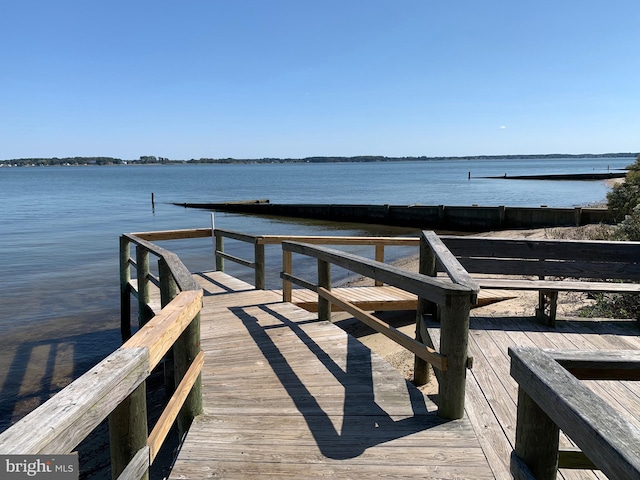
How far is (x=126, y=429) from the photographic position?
2.05 m

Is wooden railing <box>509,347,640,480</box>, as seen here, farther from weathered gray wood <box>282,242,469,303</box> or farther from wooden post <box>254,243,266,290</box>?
wooden post <box>254,243,266,290</box>

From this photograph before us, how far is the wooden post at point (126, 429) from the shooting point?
2.03m

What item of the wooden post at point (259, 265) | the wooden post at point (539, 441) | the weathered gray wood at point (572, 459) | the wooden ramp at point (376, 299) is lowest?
the wooden ramp at point (376, 299)

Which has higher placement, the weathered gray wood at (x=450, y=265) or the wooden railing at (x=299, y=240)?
the weathered gray wood at (x=450, y=265)

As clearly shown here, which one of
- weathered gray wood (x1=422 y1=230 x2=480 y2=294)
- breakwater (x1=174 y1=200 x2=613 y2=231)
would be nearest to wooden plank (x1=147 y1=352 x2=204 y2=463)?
weathered gray wood (x1=422 y1=230 x2=480 y2=294)

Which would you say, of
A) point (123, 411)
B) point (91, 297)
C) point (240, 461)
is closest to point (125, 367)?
point (123, 411)

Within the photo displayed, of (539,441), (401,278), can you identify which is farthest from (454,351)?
(539,441)

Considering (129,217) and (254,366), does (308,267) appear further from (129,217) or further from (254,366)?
(129,217)

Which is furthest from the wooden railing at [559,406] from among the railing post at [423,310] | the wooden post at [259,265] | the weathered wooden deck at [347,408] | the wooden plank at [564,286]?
the wooden post at [259,265]

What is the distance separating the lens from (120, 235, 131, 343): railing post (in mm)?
9148

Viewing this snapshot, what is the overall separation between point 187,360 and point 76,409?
1861mm

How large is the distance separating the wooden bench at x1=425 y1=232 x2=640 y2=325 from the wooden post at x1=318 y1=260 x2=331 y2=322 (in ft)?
5.12

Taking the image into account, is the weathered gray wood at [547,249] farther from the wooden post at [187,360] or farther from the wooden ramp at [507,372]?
the wooden post at [187,360]

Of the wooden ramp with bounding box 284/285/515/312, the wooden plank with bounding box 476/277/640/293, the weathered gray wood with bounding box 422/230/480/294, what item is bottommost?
the wooden ramp with bounding box 284/285/515/312
